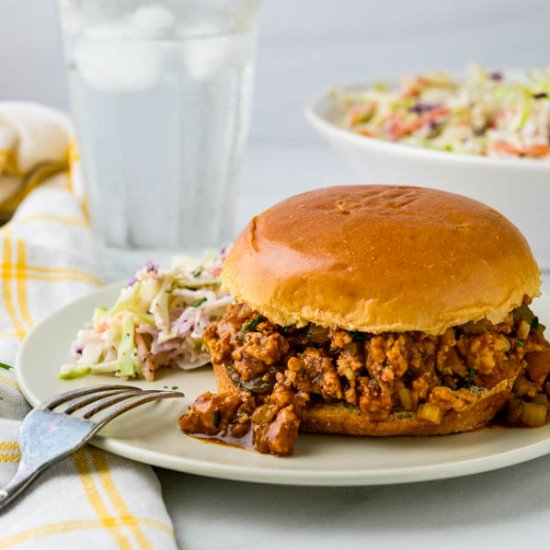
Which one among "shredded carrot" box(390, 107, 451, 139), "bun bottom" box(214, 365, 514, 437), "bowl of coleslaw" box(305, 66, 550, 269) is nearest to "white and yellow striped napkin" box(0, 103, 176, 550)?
"bun bottom" box(214, 365, 514, 437)

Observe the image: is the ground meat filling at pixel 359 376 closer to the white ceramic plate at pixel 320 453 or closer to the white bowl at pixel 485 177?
the white ceramic plate at pixel 320 453

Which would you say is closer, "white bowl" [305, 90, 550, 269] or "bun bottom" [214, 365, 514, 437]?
"bun bottom" [214, 365, 514, 437]

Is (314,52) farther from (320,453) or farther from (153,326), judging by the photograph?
(320,453)

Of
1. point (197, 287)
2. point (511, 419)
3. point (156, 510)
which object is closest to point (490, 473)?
point (511, 419)

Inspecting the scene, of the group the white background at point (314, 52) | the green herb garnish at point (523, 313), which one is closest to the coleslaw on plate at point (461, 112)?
the white background at point (314, 52)

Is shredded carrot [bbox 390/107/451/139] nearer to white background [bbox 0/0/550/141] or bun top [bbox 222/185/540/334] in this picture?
white background [bbox 0/0/550/141]

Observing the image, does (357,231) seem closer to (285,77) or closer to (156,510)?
(156,510)
